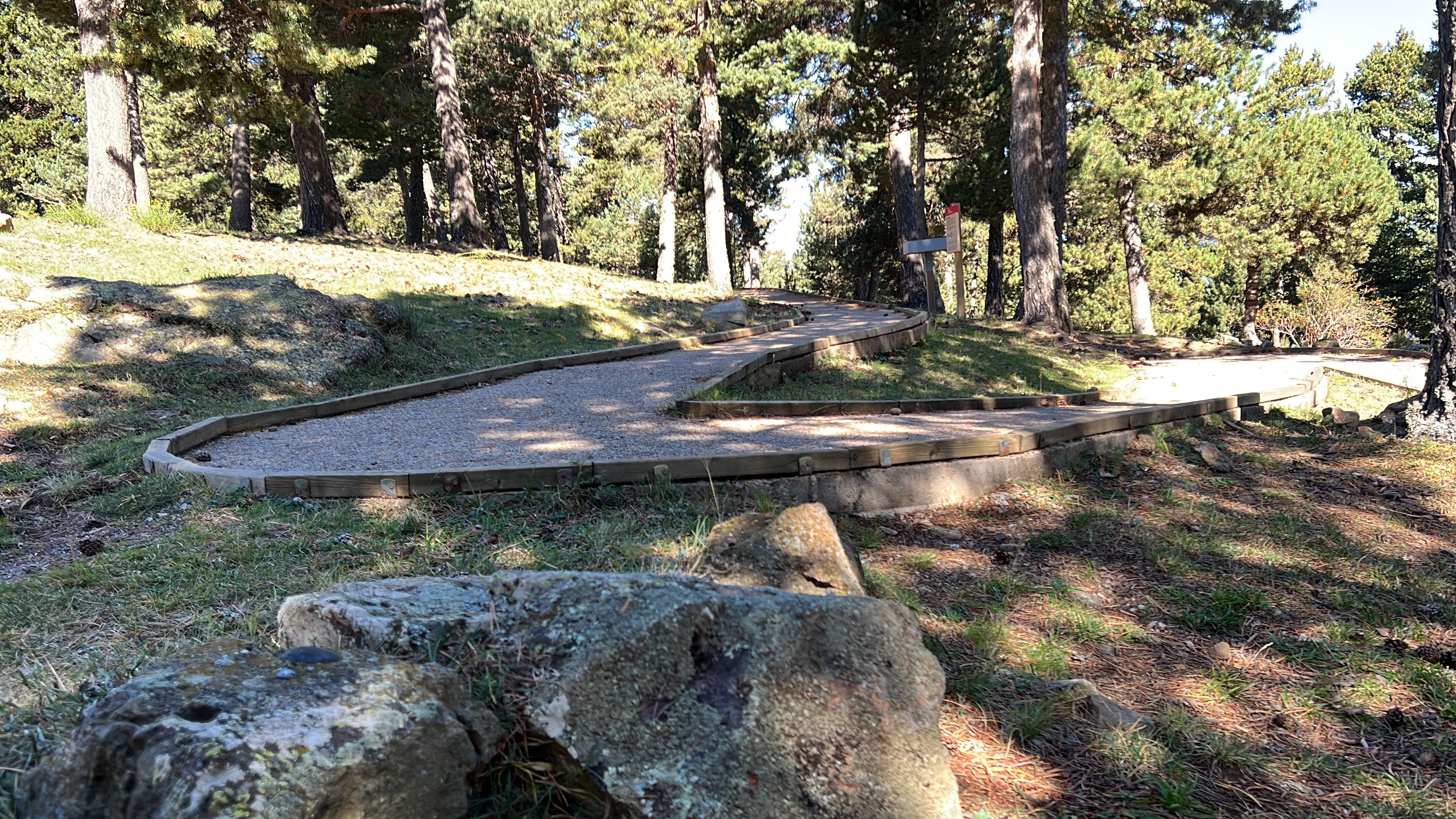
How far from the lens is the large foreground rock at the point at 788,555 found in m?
2.79

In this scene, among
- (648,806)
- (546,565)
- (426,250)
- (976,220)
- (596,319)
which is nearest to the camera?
(648,806)

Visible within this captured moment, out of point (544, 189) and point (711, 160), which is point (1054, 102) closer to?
point (711, 160)

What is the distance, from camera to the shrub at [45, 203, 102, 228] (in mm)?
12070

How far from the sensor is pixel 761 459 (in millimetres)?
4371

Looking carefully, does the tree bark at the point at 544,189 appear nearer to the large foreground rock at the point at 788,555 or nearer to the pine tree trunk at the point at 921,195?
the pine tree trunk at the point at 921,195

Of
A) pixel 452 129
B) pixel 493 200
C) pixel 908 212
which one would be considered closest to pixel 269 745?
pixel 452 129

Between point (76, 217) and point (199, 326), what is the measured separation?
6.68 metres

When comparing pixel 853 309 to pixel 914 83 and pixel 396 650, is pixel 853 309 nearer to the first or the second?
pixel 914 83

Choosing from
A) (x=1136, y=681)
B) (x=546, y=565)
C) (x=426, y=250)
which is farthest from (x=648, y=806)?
(x=426, y=250)

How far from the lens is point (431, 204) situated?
34.3 meters

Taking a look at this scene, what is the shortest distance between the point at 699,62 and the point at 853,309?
22.5 feet

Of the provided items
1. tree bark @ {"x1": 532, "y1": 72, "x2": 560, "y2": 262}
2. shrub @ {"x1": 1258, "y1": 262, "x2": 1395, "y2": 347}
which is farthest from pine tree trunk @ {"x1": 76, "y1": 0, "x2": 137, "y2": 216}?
shrub @ {"x1": 1258, "y1": 262, "x2": 1395, "y2": 347}

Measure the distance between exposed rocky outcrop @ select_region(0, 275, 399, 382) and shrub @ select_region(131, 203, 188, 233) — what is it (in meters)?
4.86

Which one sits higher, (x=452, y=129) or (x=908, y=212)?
(x=452, y=129)
